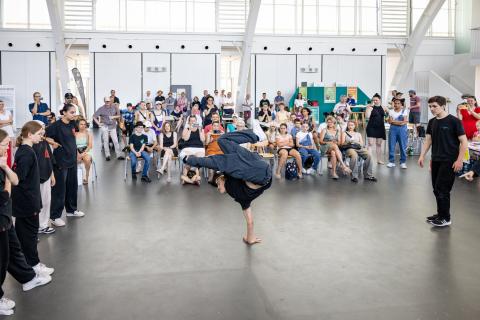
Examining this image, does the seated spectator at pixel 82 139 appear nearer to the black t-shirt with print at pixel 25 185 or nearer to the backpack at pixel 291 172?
the backpack at pixel 291 172

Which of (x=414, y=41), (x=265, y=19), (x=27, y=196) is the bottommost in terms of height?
(x=27, y=196)

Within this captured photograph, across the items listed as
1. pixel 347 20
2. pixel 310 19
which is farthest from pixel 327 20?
pixel 347 20

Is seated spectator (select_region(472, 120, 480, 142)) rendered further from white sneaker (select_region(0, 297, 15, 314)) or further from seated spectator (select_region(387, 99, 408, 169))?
white sneaker (select_region(0, 297, 15, 314))

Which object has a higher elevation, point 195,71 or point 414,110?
point 195,71

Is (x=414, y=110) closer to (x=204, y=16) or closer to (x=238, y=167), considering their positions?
(x=204, y=16)

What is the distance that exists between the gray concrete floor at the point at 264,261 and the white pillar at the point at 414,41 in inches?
544

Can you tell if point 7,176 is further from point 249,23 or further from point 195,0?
point 195,0

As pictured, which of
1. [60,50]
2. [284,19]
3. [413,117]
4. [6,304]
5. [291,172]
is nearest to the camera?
[6,304]

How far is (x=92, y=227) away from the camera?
598cm

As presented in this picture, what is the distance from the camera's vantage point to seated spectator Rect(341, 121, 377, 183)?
30.3 feet

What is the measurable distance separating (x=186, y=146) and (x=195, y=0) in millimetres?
13369

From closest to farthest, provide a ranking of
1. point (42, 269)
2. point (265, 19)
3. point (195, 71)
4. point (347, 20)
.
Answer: point (42, 269) < point (195, 71) < point (265, 19) < point (347, 20)

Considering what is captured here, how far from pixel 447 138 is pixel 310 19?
17.2m

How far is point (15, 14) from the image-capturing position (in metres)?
20.3
